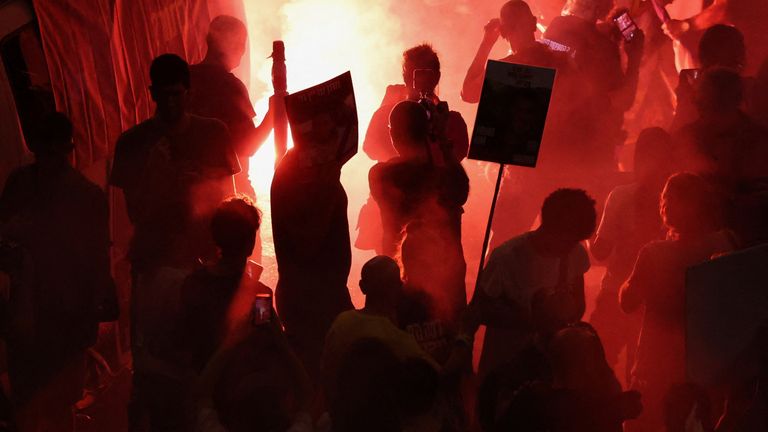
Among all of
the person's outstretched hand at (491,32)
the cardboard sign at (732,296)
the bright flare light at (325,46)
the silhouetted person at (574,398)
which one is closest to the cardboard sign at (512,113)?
the cardboard sign at (732,296)

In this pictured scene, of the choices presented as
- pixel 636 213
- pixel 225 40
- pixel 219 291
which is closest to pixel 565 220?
pixel 636 213

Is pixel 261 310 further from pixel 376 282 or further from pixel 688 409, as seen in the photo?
pixel 688 409

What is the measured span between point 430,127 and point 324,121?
63 cm

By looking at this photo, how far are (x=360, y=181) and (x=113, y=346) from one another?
574cm

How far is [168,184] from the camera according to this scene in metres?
5.44

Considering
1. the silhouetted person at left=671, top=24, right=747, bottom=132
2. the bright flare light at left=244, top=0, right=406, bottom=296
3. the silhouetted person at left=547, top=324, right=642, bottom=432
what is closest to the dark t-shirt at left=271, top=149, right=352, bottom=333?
the silhouetted person at left=547, top=324, right=642, bottom=432

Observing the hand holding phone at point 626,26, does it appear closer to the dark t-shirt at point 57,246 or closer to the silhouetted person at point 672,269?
the silhouetted person at point 672,269

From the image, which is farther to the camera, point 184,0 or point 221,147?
point 184,0

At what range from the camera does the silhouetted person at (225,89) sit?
21.4 ft

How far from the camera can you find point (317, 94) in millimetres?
5227

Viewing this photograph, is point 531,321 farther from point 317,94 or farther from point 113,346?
point 113,346

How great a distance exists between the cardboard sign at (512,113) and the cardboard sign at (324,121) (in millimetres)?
705

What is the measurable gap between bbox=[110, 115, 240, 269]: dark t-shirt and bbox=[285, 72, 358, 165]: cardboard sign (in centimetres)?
63

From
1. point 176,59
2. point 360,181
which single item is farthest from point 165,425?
point 360,181
